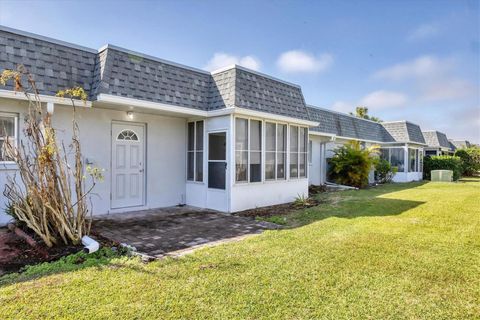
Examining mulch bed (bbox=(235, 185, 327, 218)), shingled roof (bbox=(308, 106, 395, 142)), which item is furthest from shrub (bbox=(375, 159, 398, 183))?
mulch bed (bbox=(235, 185, 327, 218))

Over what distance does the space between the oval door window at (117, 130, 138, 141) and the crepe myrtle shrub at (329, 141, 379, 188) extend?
10.7 m

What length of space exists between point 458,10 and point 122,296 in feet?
41.7

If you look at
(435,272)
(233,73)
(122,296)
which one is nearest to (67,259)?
(122,296)

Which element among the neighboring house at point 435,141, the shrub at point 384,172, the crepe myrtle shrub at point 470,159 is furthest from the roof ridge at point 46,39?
the crepe myrtle shrub at point 470,159

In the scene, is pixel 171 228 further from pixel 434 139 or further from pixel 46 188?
pixel 434 139

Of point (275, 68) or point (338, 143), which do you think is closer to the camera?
point (275, 68)

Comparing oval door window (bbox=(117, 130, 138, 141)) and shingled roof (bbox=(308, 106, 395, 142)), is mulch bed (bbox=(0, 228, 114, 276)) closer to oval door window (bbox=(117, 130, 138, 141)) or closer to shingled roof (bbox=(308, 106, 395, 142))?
oval door window (bbox=(117, 130, 138, 141))

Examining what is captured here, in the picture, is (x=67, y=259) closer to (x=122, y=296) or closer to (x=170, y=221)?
(x=122, y=296)

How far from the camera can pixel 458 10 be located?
990 centimetres

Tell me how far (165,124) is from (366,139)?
48.0 ft

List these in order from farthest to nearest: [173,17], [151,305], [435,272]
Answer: [173,17], [435,272], [151,305]

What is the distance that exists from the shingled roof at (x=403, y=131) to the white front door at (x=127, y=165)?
60.5ft

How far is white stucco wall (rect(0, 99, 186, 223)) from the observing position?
7125 millimetres

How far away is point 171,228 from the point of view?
648 cm
